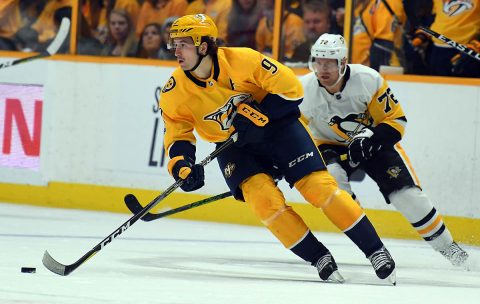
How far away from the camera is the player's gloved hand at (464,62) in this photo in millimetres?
7602

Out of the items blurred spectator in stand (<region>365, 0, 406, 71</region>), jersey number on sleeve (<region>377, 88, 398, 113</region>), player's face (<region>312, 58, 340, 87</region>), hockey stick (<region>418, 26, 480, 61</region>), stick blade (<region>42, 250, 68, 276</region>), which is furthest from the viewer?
blurred spectator in stand (<region>365, 0, 406, 71</region>)

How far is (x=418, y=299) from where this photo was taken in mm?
4777

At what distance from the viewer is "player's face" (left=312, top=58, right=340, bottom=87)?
235 inches

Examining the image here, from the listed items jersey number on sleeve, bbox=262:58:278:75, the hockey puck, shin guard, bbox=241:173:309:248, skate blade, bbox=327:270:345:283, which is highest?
jersey number on sleeve, bbox=262:58:278:75

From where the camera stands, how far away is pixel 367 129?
6.06m

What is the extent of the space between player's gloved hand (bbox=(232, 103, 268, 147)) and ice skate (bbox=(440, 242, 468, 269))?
1297mm

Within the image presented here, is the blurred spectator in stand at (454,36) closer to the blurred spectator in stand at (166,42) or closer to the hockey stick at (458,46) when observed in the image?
the hockey stick at (458,46)

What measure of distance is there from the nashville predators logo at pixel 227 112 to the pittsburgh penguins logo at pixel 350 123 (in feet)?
2.55

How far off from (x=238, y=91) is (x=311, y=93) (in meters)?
0.77

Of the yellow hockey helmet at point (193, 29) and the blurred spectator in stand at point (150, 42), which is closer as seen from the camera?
the yellow hockey helmet at point (193, 29)

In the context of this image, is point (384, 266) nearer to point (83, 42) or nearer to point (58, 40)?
point (58, 40)

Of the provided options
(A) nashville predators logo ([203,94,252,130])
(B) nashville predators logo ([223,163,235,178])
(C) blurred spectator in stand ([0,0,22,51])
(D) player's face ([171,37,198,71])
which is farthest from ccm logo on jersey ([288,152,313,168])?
(C) blurred spectator in stand ([0,0,22,51])

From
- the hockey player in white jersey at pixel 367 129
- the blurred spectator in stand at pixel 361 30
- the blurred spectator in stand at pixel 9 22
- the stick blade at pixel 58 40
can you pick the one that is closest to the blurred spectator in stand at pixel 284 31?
the blurred spectator in stand at pixel 361 30

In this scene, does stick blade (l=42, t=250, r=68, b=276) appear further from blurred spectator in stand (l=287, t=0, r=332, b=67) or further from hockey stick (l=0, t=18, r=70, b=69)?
hockey stick (l=0, t=18, r=70, b=69)
